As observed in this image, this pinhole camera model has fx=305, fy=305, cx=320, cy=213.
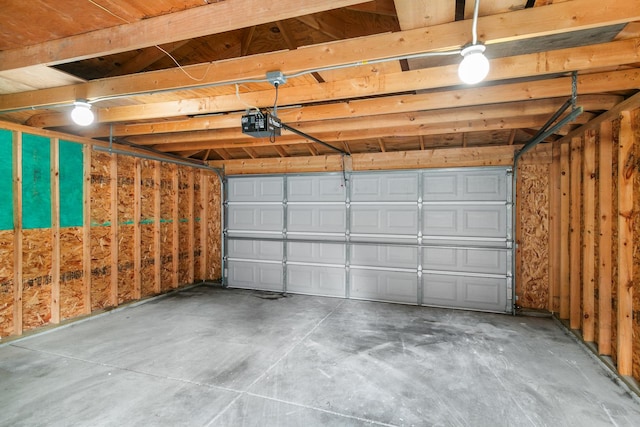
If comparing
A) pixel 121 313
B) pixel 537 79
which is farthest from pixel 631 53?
pixel 121 313

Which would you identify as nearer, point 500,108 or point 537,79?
point 537,79

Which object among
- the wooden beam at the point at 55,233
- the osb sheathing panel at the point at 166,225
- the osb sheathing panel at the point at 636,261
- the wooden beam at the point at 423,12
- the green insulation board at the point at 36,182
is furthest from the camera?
the osb sheathing panel at the point at 166,225

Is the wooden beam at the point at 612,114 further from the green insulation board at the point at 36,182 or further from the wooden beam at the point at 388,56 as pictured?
the green insulation board at the point at 36,182

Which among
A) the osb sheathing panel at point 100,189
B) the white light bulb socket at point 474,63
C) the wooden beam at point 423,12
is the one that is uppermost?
the wooden beam at point 423,12

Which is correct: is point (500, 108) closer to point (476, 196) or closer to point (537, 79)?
point (537, 79)

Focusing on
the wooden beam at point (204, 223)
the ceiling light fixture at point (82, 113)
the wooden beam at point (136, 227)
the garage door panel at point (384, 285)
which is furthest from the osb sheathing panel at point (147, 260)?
the garage door panel at point (384, 285)

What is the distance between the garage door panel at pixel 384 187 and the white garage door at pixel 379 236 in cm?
2

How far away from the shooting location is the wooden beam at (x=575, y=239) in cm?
394

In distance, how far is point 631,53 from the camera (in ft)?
6.98

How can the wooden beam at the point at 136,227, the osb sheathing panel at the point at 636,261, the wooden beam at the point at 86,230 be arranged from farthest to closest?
1. the wooden beam at the point at 136,227
2. the wooden beam at the point at 86,230
3. the osb sheathing panel at the point at 636,261

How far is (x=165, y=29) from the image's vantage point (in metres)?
1.93

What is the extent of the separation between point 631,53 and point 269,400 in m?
3.72

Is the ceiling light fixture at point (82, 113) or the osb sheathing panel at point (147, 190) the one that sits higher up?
the ceiling light fixture at point (82, 113)

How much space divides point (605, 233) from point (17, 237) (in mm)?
6719
